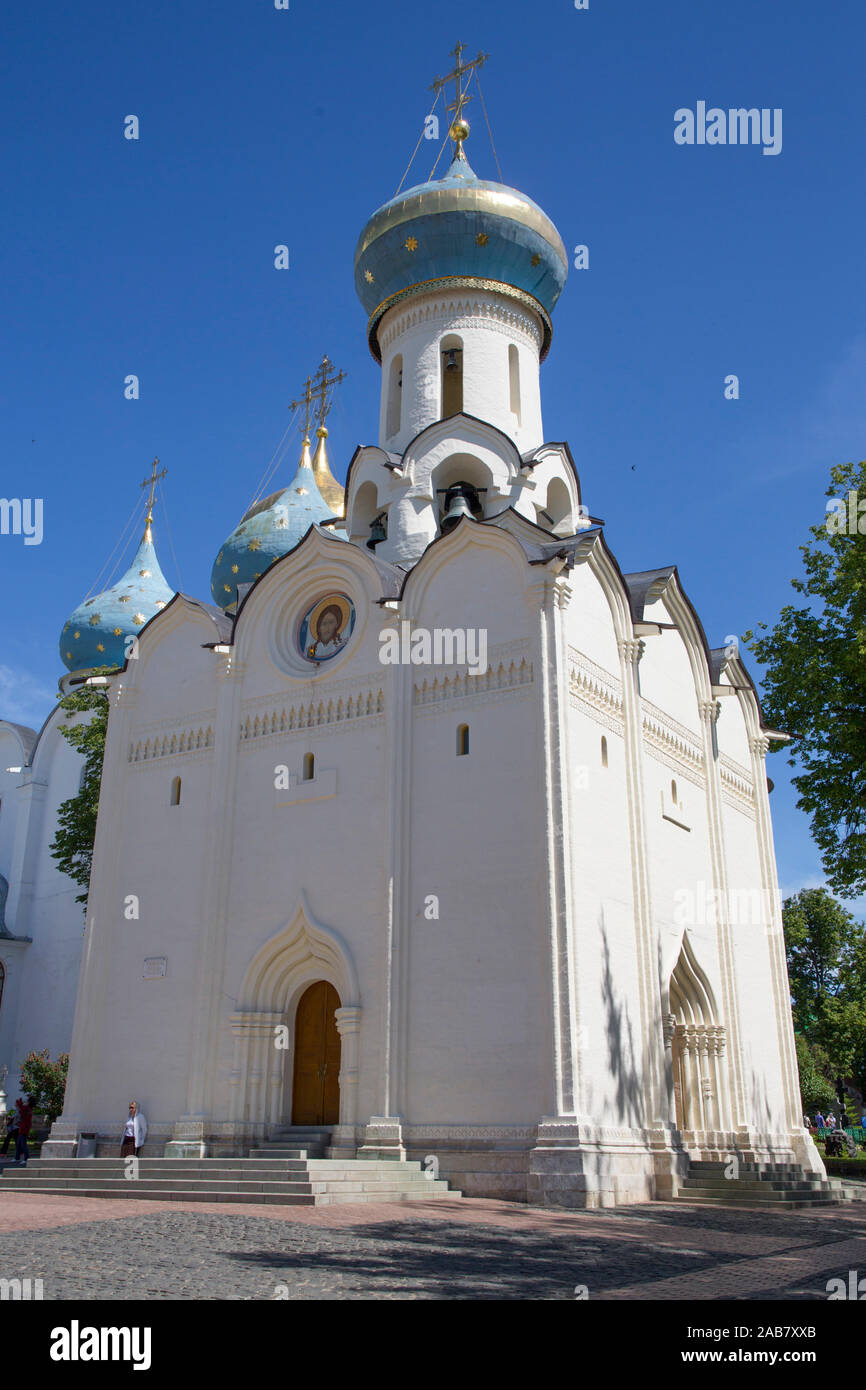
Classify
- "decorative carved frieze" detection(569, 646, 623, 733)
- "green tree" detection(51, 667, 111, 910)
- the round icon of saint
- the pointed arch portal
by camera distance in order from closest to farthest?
1. "decorative carved frieze" detection(569, 646, 623, 733)
2. the pointed arch portal
3. the round icon of saint
4. "green tree" detection(51, 667, 111, 910)

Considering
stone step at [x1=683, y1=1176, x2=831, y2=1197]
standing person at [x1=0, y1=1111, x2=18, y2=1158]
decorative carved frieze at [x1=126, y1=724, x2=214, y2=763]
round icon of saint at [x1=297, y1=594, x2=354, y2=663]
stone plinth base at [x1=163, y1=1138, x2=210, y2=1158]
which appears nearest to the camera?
stone step at [x1=683, y1=1176, x2=831, y2=1197]

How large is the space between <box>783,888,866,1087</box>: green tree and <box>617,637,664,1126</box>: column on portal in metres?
21.9

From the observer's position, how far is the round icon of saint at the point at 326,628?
55.6 ft

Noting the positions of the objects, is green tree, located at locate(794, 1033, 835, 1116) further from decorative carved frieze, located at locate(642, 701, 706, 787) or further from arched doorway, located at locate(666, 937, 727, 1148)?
decorative carved frieze, located at locate(642, 701, 706, 787)

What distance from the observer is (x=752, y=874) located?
1989 cm

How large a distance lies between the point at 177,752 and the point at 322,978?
4382 mm

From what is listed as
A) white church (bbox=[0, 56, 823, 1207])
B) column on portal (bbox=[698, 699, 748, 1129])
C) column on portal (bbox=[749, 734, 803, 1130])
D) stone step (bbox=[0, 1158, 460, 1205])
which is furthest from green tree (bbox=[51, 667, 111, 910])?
column on portal (bbox=[749, 734, 803, 1130])

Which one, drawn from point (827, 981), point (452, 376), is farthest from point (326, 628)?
point (827, 981)

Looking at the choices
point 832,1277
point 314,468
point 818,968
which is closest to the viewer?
point 832,1277

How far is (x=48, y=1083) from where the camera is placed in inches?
909

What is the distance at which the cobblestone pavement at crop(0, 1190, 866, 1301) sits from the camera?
21.1 ft

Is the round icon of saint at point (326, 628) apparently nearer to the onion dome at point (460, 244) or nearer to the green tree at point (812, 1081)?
the onion dome at point (460, 244)
